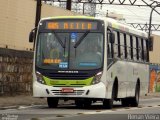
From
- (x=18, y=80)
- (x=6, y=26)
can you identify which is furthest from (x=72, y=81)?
(x=6, y=26)

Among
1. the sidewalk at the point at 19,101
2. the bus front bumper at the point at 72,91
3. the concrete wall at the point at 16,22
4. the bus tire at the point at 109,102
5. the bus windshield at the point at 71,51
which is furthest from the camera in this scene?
the concrete wall at the point at 16,22

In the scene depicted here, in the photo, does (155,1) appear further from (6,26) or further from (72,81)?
(72,81)

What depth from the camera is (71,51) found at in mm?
22719

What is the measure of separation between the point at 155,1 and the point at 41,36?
38.8 meters

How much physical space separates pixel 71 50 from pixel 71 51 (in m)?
0.04

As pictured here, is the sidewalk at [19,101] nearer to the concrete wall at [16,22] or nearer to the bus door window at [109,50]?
the bus door window at [109,50]

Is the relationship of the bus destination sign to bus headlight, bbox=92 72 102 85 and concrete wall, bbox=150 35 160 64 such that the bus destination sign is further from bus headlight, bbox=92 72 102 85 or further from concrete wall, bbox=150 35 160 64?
concrete wall, bbox=150 35 160 64

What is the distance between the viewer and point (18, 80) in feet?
103

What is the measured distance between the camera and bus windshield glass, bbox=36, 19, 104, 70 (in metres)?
22.6

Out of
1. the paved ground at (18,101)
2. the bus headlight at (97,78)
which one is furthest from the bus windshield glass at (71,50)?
the paved ground at (18,101)

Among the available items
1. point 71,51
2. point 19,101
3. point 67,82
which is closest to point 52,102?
point 67,82

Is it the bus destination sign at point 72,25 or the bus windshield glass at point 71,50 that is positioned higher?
the bus destination sign at point 72,25

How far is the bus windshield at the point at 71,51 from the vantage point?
74.1 feet

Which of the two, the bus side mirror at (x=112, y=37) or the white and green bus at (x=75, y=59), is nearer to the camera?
the white and green bus at (x=75, y=59)
